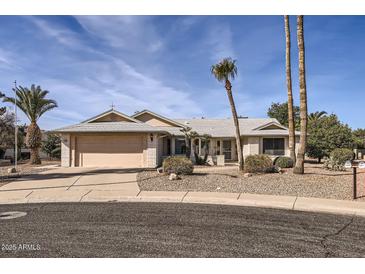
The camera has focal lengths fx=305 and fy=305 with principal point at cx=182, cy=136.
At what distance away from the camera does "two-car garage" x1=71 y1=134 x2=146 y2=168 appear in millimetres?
22891

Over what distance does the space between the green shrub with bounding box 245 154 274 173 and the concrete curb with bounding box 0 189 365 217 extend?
4852mm

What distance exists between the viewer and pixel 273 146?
95.8 feet

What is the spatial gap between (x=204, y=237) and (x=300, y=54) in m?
12.2

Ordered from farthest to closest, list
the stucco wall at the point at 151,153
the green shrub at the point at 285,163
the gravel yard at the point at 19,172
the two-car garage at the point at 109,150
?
1. the two-car garage at the point at 109,150
2. the stucco wall at the point at 151,153
3. the green shrub at the point at 285,163
4. the gravel yard at the point at 19,172

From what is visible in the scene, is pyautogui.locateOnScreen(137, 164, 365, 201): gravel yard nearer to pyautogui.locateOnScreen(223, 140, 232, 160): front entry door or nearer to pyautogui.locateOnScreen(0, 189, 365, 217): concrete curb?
pyautogui.locateOnScreen(0, 189, 365, 217): concrete curb

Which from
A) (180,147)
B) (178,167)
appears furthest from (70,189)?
(180,147)

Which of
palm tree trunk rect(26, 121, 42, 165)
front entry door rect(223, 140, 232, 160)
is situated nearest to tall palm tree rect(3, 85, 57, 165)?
palm tree trunk rect(26, 121, 42, 165)

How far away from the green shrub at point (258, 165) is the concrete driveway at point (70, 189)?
5.99m

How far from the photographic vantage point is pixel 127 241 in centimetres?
610

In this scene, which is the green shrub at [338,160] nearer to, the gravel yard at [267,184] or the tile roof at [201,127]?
the gravel yard at [267,184]

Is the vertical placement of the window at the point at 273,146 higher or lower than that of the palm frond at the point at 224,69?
lower

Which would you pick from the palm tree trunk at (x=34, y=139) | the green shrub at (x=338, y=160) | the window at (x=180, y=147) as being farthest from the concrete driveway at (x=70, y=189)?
the palm tree trunk at (x=34, y=139)

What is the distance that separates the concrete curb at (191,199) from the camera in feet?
30.3

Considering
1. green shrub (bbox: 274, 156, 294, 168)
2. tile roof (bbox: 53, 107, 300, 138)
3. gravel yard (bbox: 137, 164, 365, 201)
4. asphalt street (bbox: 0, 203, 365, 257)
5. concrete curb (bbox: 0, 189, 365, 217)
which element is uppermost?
tile roof (bbox: 53, 107, 300, 138)
